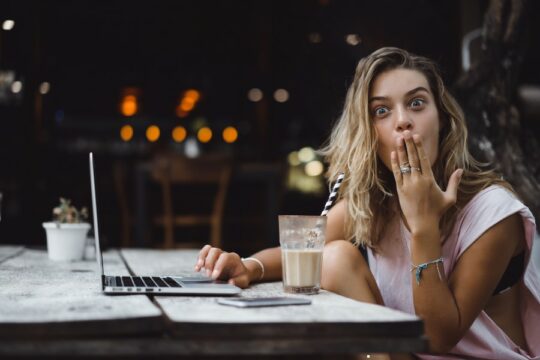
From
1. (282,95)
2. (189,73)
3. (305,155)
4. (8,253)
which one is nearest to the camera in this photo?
(8,253)

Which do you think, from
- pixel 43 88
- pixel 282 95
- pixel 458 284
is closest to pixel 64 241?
pixel 458 284

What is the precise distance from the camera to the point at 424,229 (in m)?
1.44

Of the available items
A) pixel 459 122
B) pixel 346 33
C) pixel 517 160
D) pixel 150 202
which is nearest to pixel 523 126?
pixel 517 160

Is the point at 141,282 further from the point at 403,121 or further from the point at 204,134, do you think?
the point at 204,134

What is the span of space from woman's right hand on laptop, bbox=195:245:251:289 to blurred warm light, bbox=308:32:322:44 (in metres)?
5.82

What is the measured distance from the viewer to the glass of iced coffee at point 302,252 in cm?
137

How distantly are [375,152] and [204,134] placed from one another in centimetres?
1070

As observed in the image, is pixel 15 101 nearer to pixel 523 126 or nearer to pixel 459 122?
pixel 523 126

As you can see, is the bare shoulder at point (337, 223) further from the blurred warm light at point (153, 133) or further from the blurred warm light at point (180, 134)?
the blurred warm light at point (153, 133)

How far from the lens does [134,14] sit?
362 inches

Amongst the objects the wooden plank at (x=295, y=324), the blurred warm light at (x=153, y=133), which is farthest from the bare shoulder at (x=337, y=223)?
the blurred warm light at (x=153, y=133)

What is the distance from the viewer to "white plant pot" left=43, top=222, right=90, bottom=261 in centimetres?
213

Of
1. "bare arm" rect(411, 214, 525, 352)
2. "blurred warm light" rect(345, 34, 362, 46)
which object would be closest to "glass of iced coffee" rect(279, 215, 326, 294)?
"bare arm" rect(411, 214, 525, 352)

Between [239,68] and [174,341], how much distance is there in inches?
357
